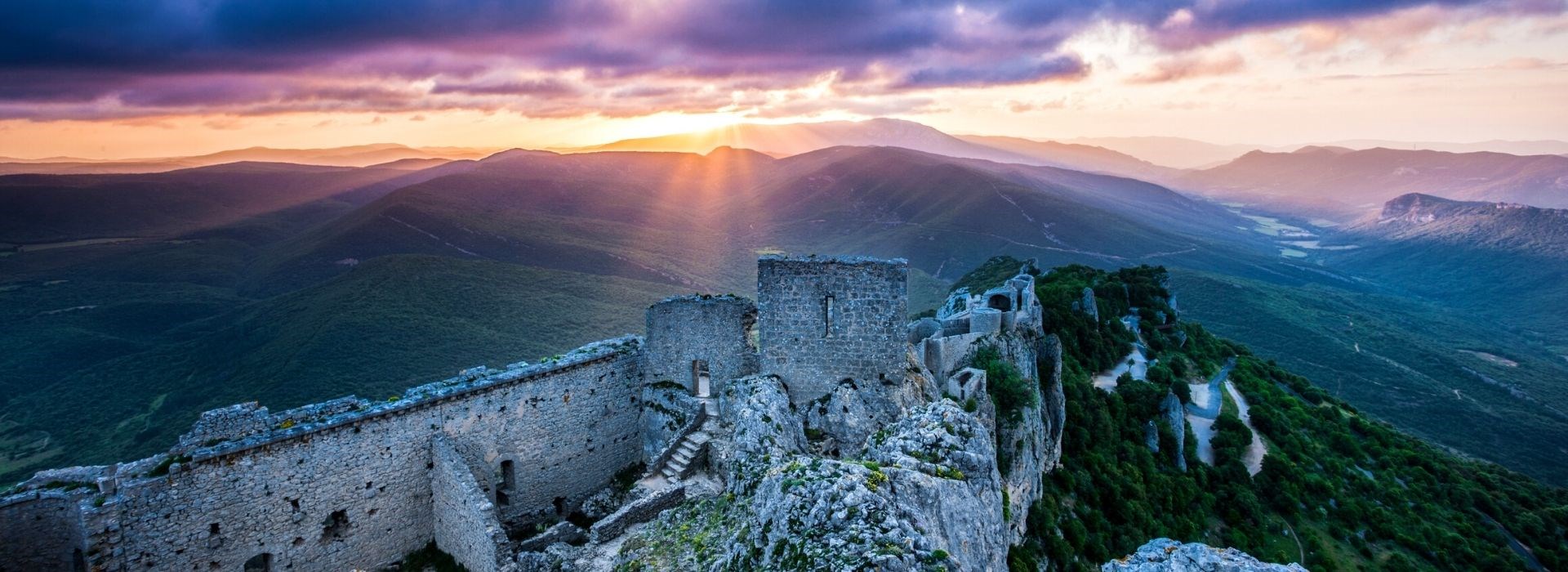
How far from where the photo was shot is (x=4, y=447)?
4747 cm

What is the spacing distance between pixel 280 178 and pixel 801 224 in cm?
10784

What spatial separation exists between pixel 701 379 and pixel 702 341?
191 cm

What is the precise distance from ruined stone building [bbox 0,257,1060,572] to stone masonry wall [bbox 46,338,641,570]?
40mm

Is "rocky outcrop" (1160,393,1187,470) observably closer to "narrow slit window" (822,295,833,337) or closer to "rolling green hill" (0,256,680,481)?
"narrow slit window" (822,295,833,337)

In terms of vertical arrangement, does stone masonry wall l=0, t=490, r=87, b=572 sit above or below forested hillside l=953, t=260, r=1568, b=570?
above

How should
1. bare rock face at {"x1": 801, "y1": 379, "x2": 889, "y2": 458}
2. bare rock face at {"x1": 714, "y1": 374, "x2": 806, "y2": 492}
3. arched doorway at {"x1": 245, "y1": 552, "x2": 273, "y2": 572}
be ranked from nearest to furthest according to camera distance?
1. bare rock face at {"x1": 714, "y1": 374, "x2": 806, "y2": 492}
2. arched doorway at {"x1": 245, "y1": 552, "x2": 273, "y2": 572}
3. bare rock face at {"x1": 801, "y1": 379, "x2": 889, "y2": 458}

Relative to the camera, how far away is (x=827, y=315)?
1931cm

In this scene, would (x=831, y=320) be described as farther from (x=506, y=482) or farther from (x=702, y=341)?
(x=506, y=482)

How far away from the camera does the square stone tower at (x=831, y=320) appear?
18969 mm

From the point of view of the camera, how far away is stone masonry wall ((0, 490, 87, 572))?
1633cm

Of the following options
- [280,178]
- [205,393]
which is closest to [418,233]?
[205,393]

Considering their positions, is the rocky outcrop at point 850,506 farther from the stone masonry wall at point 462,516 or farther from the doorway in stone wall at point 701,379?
the doorway in stone wall at point 701,379

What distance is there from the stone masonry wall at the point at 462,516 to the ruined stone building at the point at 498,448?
64 millimetres

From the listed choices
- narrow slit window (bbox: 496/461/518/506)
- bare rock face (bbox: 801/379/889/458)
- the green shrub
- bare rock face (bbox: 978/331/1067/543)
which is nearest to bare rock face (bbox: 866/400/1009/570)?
bare rock face (bbox: 801/379/889/458)
